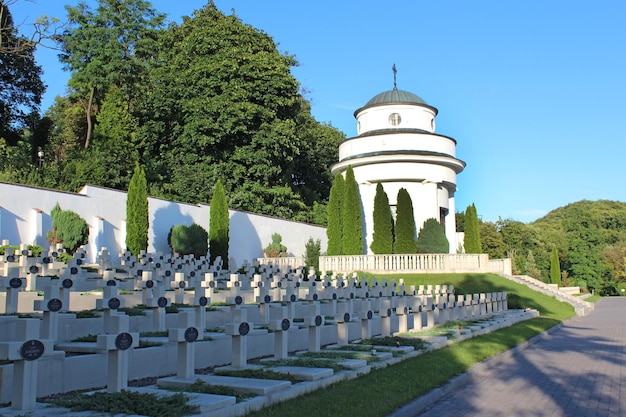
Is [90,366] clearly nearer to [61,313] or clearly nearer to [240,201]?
[61,313]

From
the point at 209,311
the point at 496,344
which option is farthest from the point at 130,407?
the point at 496,344

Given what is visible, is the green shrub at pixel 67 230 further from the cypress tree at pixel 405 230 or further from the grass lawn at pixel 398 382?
the cypress tree at pixel 405 230

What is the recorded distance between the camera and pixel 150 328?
10586 millimetres

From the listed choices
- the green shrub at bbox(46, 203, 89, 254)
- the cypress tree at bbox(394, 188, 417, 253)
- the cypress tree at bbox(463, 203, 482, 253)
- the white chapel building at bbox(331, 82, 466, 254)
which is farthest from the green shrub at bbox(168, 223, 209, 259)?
the cypress tree at bbox(463, 203, 482, 253)

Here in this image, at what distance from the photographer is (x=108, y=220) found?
27359mm

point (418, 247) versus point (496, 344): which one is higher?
point (418, 247)

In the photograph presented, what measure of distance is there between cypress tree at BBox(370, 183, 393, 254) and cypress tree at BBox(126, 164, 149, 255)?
15.0 m

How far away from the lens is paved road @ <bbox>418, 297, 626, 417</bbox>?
27.0 ft

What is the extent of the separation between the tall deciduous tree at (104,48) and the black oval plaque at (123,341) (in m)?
35.0

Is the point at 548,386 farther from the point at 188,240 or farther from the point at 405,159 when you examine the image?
the point at 405,159

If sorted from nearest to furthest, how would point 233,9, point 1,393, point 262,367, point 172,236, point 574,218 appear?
point 1,393, point 262,367, point 172,236, point 233,9, point 574,218

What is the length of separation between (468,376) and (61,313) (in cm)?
656

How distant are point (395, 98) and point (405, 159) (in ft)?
18.8

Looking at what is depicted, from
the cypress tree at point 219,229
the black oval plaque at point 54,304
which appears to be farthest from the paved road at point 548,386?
the cypress tree at point 219,229
